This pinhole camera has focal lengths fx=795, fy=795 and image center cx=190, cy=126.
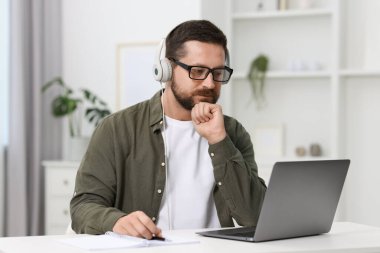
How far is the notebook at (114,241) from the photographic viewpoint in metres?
1.95

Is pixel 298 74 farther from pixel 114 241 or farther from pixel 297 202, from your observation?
pixel 114 241

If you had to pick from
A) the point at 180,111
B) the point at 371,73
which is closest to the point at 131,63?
the point at 371,73

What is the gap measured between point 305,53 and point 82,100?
158cm

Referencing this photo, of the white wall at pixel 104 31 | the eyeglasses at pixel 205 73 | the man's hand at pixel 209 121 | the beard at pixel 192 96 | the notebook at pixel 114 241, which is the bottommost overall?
the notebook at pixel 114 241

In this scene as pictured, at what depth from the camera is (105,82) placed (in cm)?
554

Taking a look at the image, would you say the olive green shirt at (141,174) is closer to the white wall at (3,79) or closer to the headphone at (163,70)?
the headphone at (163,70)

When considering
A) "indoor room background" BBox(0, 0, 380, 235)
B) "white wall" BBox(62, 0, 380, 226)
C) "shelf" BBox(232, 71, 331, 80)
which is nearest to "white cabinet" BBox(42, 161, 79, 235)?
"indoor room background" BBox(0, 0, 380, 235)

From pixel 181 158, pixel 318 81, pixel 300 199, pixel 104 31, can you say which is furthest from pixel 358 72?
pixel 300 199

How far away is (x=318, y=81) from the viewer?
17.2 feet

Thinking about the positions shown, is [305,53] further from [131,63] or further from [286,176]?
[286,176]

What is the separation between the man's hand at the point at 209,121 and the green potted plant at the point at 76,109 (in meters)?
2.77

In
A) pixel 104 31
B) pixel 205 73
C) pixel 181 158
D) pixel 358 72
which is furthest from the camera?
pixel 104 31

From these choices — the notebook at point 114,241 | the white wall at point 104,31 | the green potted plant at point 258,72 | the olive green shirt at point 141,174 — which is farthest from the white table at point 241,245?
the white wall at point 104,31

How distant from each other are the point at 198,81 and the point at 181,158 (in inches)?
11.3
